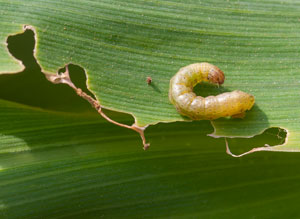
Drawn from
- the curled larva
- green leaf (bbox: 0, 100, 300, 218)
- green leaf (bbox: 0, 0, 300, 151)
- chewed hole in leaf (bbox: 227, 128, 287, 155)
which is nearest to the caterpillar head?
the curled larva

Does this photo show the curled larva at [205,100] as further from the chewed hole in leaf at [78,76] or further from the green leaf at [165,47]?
the chewed hole in leaf at [78,76]

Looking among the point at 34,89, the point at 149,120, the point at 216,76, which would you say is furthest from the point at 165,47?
the point at 34,89

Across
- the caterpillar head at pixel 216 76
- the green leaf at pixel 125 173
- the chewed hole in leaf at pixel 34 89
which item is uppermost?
the caterpillar head at pixel 216 76

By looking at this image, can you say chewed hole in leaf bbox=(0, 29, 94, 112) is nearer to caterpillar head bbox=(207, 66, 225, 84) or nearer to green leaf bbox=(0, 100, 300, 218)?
green leaf bbox=(0, 100, 300, 218)

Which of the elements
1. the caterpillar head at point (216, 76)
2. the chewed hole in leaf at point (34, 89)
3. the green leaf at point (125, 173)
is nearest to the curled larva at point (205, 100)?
the caterpillar head at point (216, 76)

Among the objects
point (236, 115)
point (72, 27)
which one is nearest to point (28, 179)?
point (72, 27)

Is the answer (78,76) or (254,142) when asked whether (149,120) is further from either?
(254,142)

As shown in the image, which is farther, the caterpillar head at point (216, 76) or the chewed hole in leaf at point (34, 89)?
the chewed hole in leaf at point (34, 89)

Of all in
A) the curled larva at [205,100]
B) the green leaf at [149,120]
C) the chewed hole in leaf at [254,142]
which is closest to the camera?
the green leaf at [149,120]
